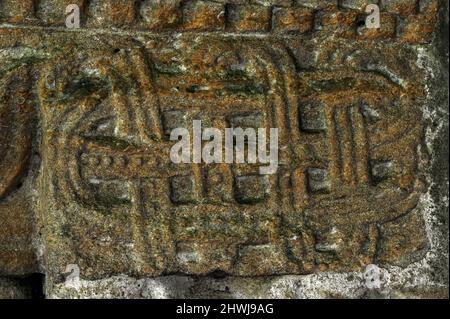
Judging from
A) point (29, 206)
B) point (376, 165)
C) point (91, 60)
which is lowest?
point (29, 206)

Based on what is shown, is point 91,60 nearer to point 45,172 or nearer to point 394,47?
point 45,172

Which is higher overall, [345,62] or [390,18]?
[390,18]

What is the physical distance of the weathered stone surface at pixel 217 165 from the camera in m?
1.69

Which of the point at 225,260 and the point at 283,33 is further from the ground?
the point at 283,33

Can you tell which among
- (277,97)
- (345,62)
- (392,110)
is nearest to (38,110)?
(277,97)

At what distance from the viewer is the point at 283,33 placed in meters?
1.76

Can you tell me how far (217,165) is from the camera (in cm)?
173

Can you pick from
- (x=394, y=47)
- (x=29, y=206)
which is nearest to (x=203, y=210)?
(x=29, y=206)

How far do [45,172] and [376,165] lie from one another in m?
0.82

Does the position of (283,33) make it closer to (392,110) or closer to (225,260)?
(392,110)

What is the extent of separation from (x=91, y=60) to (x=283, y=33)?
476mm

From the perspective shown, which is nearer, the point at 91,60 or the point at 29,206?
the point at 91,60

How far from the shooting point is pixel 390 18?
176 cm

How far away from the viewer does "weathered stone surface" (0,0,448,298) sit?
1.69 meters
